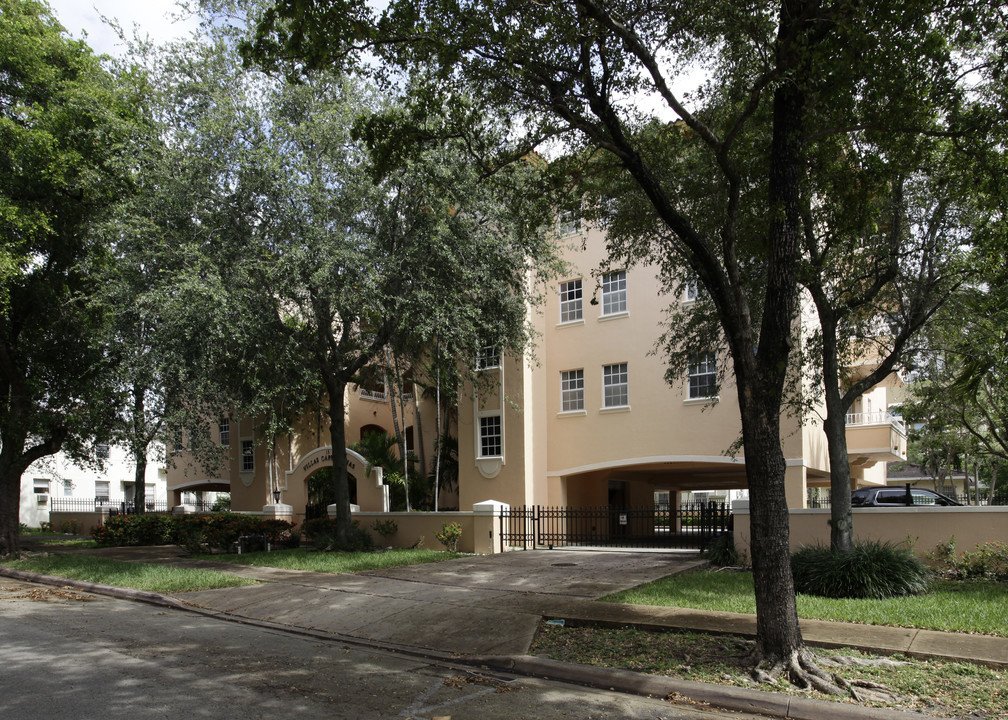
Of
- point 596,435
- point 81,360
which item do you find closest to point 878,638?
point 596,435

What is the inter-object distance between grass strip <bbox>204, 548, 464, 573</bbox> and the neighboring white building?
20523mm

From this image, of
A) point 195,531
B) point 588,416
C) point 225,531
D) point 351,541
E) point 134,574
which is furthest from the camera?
point 588,416

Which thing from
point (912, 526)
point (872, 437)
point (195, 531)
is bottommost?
point (195, 531)

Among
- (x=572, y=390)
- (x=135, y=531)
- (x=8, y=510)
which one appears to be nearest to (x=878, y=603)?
(x=572, y=390)

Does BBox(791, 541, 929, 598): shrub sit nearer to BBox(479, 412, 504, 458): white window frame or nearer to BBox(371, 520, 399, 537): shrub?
BBox(371, 520, 399, 537): shrub

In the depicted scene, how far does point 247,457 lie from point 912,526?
992 inches

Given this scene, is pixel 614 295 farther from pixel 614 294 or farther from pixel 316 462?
pixel 316 462

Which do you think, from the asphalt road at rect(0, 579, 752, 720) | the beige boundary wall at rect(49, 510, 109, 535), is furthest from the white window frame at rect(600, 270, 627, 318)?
the beige boundary wall at rect(49, 510, 109, 535)

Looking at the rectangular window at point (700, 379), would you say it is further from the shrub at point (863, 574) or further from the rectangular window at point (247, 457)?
the rectangular window at point (247, 457)

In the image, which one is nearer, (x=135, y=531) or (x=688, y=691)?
(x=688, y=691)

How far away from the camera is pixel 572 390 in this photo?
24875 millimetres

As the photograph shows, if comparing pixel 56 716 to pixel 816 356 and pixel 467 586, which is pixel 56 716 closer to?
pixel 467 586

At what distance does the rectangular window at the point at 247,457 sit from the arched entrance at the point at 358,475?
474 centimetres

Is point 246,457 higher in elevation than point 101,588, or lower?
higher
